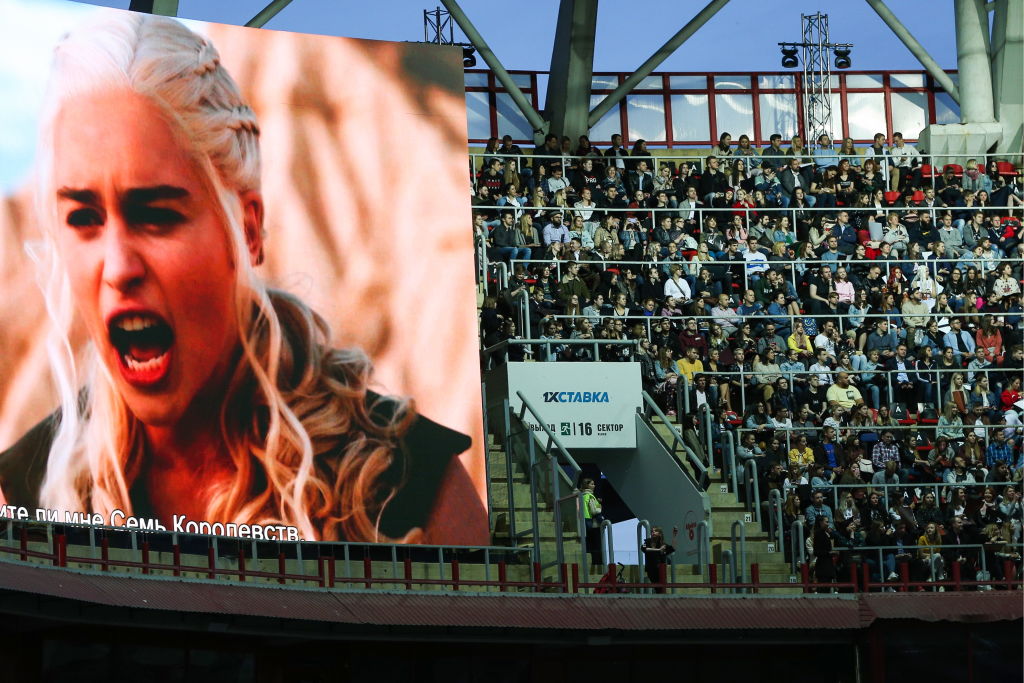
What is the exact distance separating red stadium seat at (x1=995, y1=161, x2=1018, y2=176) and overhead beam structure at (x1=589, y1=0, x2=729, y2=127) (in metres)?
5.85

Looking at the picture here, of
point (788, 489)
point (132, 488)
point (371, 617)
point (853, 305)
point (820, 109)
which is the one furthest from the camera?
point (820, 109)

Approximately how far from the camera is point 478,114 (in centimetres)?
3734

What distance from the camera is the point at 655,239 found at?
27000 mm

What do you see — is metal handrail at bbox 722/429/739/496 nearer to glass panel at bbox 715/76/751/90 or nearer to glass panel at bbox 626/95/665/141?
glass panel at bbox 626/95/665/141

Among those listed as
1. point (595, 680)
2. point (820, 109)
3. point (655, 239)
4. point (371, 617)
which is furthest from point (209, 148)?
point (820, 109)

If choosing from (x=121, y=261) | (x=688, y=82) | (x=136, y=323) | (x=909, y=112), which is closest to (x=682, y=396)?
(x=136, y=323)

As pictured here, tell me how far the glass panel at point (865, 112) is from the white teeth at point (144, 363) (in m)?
24.9

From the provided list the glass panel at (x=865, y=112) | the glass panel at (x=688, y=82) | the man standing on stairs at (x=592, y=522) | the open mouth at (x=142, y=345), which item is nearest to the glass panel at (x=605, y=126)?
the glass panel at (x=688, y=82)

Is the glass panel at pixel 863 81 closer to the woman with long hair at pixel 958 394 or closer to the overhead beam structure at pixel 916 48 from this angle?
the overhead beam structure at pixel 916 48

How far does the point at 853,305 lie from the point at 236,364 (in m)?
11.1

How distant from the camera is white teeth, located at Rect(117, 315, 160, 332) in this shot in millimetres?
18188

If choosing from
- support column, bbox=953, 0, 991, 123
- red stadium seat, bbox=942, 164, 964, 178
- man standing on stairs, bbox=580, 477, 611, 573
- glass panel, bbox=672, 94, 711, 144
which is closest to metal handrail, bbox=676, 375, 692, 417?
man standing on stairs, bbox=580, 477, 611, 573

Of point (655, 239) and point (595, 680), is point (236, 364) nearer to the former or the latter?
point (595, 680)

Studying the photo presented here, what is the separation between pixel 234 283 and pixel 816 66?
24382 mm
